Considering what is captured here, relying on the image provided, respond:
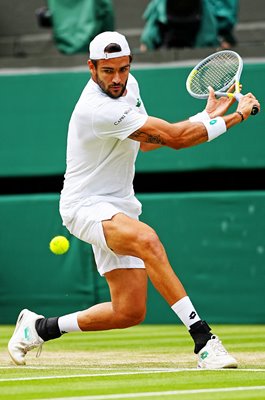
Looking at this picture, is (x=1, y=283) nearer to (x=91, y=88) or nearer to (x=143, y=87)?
(x=143, y=87)

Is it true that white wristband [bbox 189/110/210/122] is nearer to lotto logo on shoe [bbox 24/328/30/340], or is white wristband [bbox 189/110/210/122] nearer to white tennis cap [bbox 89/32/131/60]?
white tennis cap [bbox 89/32/131/60]

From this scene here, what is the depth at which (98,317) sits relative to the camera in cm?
700

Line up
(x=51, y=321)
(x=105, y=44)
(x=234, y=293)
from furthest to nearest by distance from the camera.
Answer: (x=234, y=293), (x=51, y=321), (x=105, y=44)

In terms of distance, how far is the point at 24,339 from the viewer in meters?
7.15

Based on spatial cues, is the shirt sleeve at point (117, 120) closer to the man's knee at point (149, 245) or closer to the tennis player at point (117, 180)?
the tennis player at point (117, 180)

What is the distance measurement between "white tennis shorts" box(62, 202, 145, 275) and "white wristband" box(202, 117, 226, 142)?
72 cm

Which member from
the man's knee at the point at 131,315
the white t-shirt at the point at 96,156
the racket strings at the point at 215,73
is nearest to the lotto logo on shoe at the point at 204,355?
the man's knee at the point at 131,315

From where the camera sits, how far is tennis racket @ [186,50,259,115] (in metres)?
7.18

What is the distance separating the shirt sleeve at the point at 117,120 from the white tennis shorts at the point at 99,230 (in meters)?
0.45

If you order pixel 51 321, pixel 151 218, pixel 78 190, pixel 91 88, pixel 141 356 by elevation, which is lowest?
pixel 151 218

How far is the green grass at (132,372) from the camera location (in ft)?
17.0

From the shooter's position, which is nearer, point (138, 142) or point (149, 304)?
point (138, 142)

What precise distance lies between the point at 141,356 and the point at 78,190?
1404mm

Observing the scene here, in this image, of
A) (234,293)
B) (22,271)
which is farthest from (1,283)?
(234,293)
